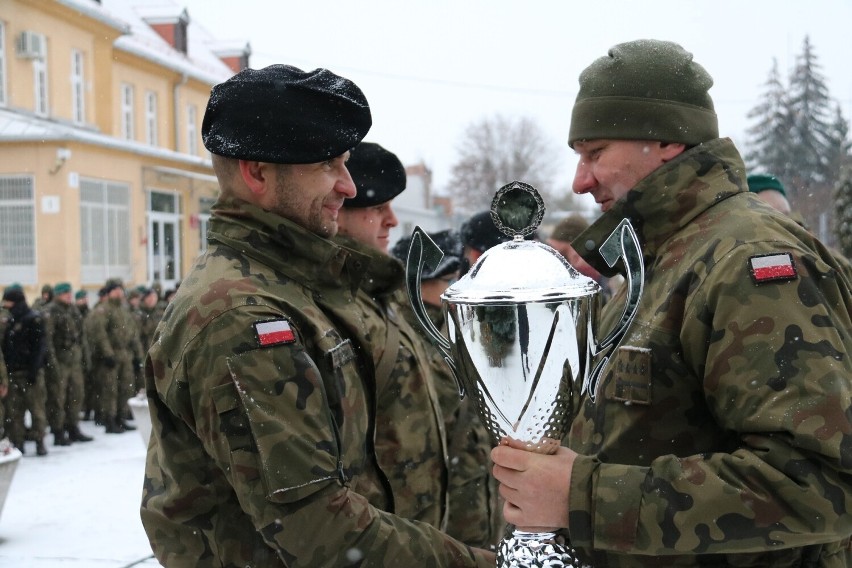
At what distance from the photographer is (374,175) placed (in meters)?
4.05

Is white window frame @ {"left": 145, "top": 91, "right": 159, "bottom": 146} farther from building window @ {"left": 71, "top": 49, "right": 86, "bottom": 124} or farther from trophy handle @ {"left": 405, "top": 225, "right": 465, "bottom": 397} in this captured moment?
trophy handle @ {"left": 405, "top": 225, "right": 465, "bottom": 397}

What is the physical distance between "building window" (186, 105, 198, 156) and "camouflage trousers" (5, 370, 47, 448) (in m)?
17.2

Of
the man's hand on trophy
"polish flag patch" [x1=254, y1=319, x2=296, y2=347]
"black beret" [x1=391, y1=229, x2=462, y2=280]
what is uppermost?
"black beret" [x1=391, y1=229, x2=462, y2=280]

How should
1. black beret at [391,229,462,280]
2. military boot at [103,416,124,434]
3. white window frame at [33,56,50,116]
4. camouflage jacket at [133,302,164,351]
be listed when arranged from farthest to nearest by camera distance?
white window frame at [33,56,50,116] → camouflage jacket at [133,302,164,351] → military boot at [103,416,124,434] → black beret at [391,229,462,280]

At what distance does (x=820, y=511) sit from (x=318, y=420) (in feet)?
3.31

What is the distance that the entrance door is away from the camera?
75.6ft

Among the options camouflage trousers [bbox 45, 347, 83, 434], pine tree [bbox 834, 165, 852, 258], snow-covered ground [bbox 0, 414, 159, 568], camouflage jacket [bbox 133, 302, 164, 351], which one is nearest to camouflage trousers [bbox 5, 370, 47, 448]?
snow-covered ground [bbox 0, 414, 159, 568]

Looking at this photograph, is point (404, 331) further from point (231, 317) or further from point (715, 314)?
point (715, 314)

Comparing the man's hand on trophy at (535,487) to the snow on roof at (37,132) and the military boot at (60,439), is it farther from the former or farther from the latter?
the snow on roof at (37,132)

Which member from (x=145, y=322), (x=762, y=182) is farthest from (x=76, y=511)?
(x=145, y=322)

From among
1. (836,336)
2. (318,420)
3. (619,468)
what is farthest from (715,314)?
(318,420)

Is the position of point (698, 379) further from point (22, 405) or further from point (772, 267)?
point (22, 405)

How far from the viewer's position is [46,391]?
443 inches

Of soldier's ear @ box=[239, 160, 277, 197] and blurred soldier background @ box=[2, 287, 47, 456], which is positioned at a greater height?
soldier's ear @ box=[239, 160, 277, 197]
